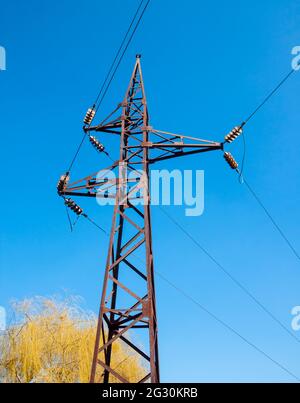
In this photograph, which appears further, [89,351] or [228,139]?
[89,351]

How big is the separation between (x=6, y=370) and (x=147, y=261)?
403 inches

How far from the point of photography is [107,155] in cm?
1202

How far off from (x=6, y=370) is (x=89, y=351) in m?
3.19

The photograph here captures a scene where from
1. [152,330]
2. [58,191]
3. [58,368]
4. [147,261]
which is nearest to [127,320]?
[152,330]

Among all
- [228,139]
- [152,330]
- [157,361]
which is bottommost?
[157,361]

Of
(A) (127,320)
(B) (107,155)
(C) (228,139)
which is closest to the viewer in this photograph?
(A) (127,320)

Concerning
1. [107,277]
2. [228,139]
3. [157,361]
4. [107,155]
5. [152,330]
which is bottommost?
[157,361]
